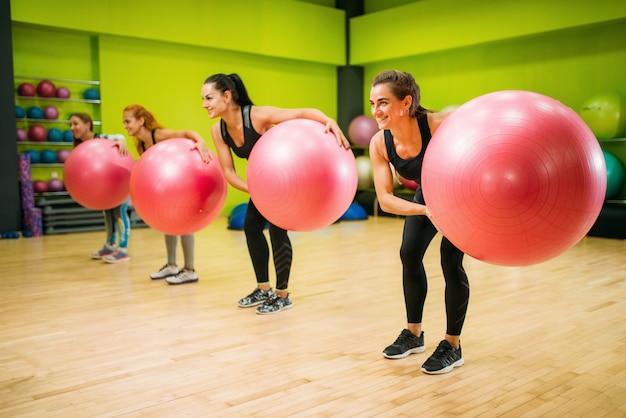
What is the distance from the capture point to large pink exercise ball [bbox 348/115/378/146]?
8.88 metres

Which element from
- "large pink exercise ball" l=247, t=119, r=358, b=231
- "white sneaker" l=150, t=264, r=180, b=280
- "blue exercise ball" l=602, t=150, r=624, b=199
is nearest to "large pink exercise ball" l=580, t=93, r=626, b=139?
"blue exercise ball" l=602, t=150, r=624, b=199

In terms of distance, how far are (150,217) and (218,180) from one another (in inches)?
17.4

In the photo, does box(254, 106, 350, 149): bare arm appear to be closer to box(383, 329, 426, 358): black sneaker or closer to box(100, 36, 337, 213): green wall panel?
box(383, 329, 426, 358): black sneaker

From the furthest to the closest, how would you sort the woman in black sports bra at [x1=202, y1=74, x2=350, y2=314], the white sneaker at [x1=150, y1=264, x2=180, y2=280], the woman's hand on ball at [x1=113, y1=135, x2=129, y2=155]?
the woman's hand on ball at [x1=113, y1=135, x2=129, y2=155]
the white sneaker at [x1=150, y1=264, x2=180, y2=280]
the woman in black sports bra at [x1=202, y1=74, x2=350, y2=314]

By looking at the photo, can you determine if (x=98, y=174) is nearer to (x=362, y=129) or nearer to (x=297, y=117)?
(x=297, y=117)

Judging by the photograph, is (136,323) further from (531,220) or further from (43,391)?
(531,220)

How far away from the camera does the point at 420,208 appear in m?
2.19

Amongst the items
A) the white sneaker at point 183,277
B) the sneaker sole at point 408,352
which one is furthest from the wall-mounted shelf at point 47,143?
the sneaker sole at point 408,352

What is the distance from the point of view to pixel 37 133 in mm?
6801

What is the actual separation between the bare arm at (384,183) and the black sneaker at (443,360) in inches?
22.5

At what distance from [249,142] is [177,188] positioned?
50 centimetres

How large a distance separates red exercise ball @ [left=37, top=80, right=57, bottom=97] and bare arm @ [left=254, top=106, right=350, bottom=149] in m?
4.56

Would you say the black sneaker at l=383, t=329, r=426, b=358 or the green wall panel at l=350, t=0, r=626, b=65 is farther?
the green wall panel at l=350, t=0, r=626, b=65

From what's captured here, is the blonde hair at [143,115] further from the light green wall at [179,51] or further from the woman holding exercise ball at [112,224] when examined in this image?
the light green wall at [179,51]
